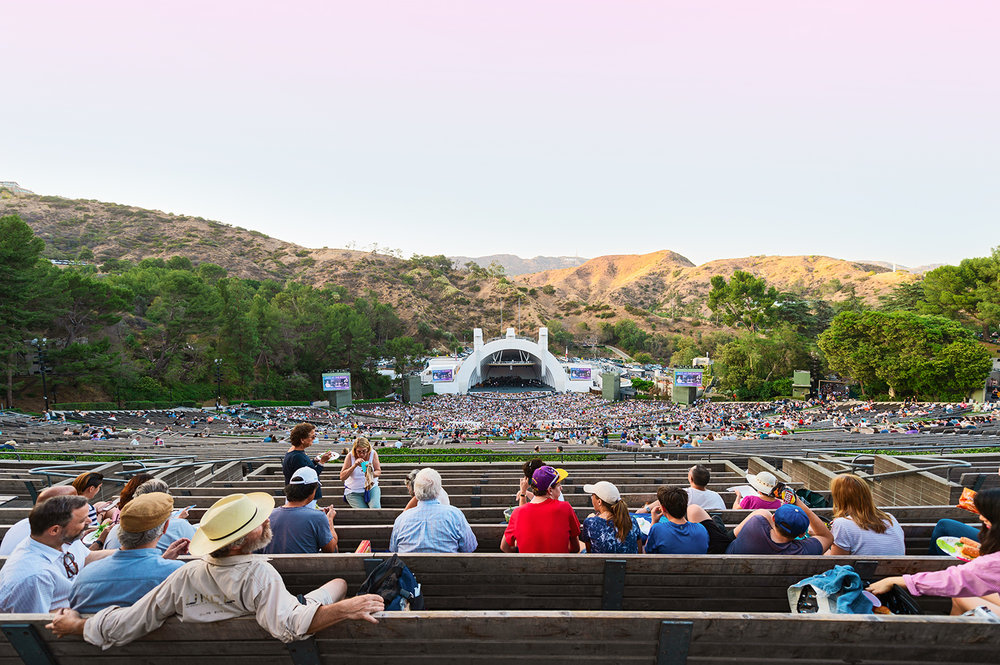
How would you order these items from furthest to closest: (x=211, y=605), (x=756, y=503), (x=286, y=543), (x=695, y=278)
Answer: (x=695, y=278) → (x=756, y=503) → (x=286, y=543) → (x=211, y=605)

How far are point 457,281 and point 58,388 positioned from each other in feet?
282

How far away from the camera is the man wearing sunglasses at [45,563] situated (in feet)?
7.41

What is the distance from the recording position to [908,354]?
2955cm

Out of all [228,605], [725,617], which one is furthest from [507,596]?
[228,605]

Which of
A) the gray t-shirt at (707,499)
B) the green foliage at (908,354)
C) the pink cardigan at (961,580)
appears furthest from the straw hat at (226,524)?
the green foliage at (908,354)

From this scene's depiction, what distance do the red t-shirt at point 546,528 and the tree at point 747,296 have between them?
59007 millimetres

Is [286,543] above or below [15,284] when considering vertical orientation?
below

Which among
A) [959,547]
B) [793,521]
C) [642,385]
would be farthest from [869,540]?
[642,385]

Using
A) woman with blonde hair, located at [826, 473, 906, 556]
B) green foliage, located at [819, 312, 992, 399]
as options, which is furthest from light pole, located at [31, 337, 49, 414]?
green foliage, located at [819, 312, 992, 399]

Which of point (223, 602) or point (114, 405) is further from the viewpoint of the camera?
point (114, 405)

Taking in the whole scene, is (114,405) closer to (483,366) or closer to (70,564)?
(70,564)

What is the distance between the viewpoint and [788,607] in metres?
2.54

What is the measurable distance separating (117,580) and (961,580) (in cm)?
383

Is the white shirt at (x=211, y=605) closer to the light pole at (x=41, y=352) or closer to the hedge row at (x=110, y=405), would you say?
the light pole at (x=41, y=352)
